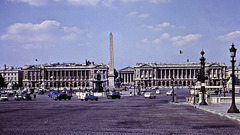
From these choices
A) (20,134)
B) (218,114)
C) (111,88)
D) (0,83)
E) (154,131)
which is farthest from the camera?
(0,83)

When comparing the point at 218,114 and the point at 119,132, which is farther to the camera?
the point at 218,114

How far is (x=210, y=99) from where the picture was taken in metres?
43.0

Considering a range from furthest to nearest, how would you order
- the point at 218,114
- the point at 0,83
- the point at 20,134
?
1. the point at 0,83
2. the point at 218,114
3. the point at 20,134

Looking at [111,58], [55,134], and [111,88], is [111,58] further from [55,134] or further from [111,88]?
[55,134]

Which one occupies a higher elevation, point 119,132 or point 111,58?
point 111,58

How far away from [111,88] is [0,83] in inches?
3189

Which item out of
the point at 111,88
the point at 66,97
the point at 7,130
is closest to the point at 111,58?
the point at 111,88

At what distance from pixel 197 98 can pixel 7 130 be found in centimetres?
3174

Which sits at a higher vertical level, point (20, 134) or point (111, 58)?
point (111, 58)

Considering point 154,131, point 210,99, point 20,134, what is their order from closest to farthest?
point 20,134
point 154,131
point 210,99

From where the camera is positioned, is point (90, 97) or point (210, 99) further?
point (90, 97)

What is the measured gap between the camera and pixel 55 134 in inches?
591

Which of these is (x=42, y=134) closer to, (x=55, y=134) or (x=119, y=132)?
(x=55, y=134)

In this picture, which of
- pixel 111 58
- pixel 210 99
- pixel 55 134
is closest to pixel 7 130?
pixel 55 134
